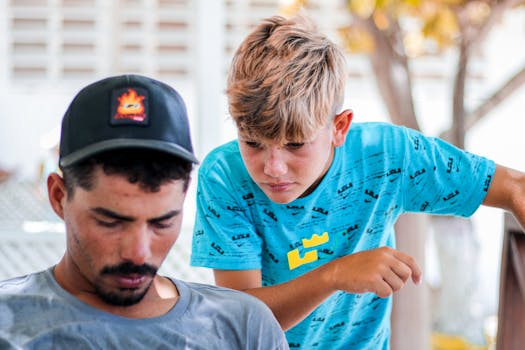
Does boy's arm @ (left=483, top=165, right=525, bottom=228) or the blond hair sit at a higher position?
the blond hair

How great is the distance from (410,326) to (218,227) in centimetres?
118

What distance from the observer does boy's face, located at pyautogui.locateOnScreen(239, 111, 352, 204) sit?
149 cm

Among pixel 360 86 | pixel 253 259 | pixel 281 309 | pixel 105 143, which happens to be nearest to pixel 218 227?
pixel 253 259

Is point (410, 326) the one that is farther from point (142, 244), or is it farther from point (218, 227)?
point (142, 244)

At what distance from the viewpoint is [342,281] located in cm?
142

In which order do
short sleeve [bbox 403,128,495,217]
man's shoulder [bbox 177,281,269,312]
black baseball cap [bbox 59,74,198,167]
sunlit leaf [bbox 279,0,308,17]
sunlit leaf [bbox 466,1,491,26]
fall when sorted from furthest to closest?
sunlit leaf [bbox 466,1,491,26], sunlit leaf [bbox 279,0,308,17], short sleeve [bbox 403,128,495,217], man's shoulder [bbox 177,281,269,312], black baseball cap [bbox 59,74,198,167]

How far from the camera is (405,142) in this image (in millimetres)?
1763

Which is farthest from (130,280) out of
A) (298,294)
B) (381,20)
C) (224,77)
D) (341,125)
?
(224,77)

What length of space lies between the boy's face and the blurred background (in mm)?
2655

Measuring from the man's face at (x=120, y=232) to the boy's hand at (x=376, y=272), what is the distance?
34 centimetres

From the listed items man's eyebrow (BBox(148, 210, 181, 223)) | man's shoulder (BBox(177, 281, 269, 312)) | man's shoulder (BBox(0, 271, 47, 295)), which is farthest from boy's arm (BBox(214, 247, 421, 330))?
man's shoulder (BBox(0, 271, 47, 295))

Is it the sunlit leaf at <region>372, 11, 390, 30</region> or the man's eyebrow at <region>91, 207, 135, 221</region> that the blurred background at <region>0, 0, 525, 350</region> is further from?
the man's eyebrow at <region>91, 207, 135, 221</region>

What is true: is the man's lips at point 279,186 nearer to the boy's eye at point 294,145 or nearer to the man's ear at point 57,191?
the boy's eye at point 294,145

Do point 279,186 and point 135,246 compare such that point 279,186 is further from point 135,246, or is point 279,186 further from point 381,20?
point 381,20
